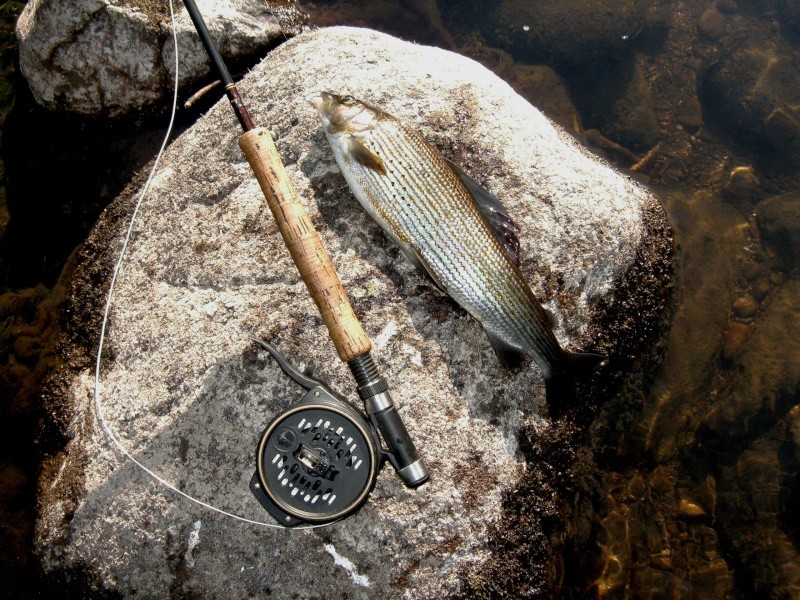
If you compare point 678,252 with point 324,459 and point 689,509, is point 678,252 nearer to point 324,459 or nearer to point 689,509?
point 689,509

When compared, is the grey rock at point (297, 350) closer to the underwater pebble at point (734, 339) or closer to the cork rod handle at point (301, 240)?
the cork rod handle at point (301, 240)

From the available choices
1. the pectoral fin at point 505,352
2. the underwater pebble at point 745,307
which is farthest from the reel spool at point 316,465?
the underwater pebble at point 745,307

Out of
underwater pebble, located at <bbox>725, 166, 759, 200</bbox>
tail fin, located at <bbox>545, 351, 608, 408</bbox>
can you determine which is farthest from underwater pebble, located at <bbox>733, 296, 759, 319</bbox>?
tail fin, located at <bbox>545, 351, 608, 408</bbox>

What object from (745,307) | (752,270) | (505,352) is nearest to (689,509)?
(745,307)

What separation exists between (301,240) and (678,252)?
323 cm

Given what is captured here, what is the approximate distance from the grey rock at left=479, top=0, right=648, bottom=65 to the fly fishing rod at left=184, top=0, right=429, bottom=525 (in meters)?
4.87

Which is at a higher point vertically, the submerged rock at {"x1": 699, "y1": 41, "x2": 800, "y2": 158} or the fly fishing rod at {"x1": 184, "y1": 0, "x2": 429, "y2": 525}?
the submerged rock at {"x1": 699, "y1": 41, "x2": 800, "y2": 158}

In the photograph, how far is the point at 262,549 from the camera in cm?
303

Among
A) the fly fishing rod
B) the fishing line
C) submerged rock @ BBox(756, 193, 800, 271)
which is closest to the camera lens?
the fly fishing rod

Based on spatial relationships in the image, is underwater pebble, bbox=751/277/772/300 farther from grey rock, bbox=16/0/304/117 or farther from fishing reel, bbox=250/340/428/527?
grey rock, bbox=16/0/304/117

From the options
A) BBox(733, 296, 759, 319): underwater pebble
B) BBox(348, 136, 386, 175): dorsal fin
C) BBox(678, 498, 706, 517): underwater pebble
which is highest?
BBox(348, 136, 386, 175): dorsal fin

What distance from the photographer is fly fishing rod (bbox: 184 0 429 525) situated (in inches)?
107

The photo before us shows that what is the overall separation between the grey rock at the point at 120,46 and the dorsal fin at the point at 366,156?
6.40ft

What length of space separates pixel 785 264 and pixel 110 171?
654 cm
